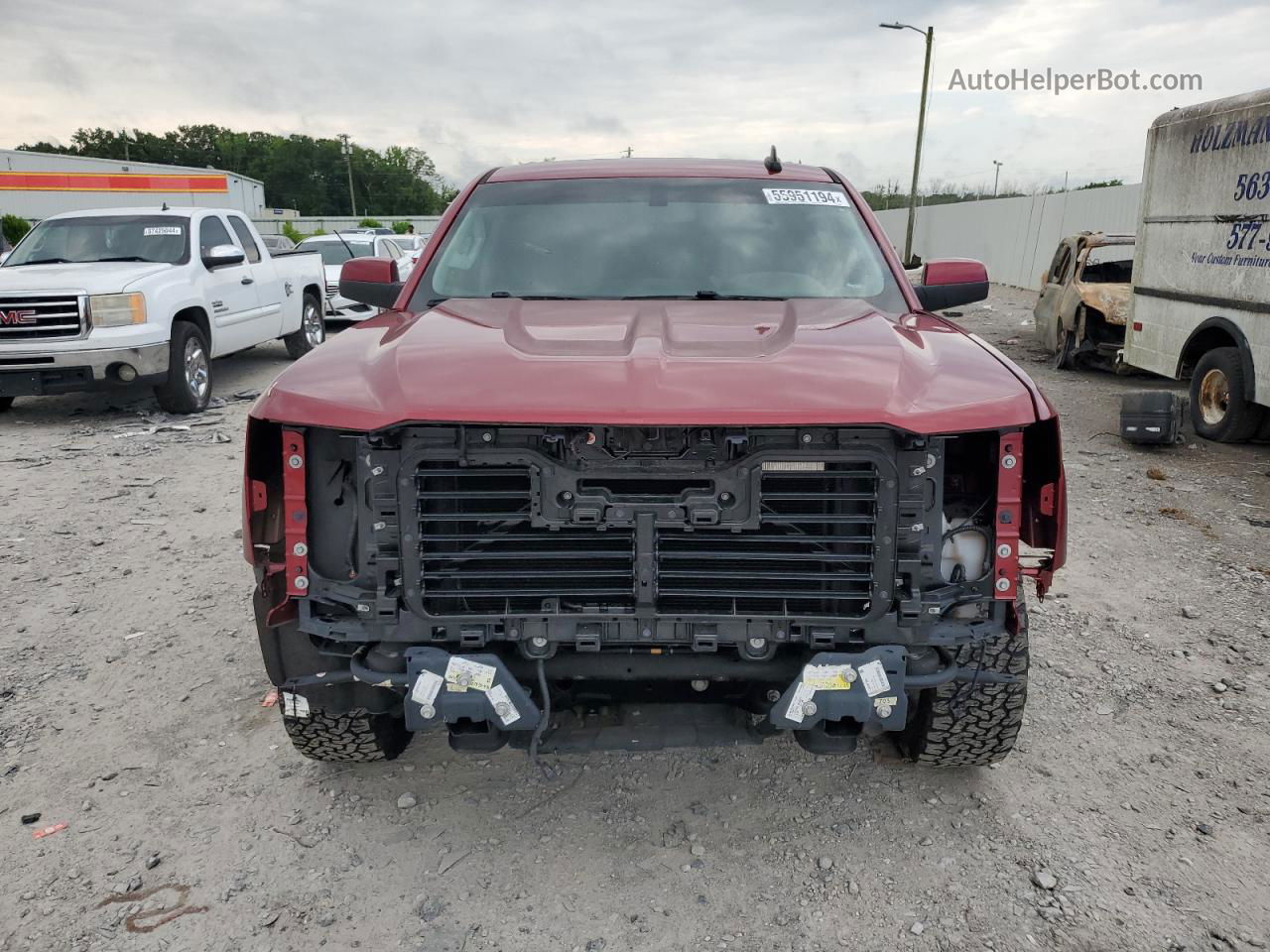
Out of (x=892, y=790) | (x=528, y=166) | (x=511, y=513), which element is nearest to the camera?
(x=511, y=513)

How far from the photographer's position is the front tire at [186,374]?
948 cm

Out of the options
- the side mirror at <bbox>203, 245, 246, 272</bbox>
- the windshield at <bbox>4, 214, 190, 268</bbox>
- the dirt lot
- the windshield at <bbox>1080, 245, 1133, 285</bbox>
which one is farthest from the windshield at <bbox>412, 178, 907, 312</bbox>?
the windshield at <bbox>1080, 245, 1133, 285</bbox>

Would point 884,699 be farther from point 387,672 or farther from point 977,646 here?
point 387,672

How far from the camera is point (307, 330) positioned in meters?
13.3

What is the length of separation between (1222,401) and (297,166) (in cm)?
11056

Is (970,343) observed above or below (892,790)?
above

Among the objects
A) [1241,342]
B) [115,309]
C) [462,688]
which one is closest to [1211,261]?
[1241,342]

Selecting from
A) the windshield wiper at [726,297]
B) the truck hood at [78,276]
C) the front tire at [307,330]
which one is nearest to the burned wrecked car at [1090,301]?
the front tire at [307,330]

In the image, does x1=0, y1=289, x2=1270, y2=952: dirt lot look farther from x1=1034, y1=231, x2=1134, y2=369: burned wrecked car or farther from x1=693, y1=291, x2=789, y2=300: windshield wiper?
x1=1034, y1=231, x2=1134, y2=369: burned wrecked car

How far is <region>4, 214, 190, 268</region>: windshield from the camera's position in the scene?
32.3 feet

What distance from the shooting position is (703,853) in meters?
2.97

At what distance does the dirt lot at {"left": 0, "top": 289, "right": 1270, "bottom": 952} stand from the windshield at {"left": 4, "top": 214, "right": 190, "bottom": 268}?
605 centimetres

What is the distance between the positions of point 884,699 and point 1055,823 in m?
0.93

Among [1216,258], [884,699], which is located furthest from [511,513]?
[1216,258]
